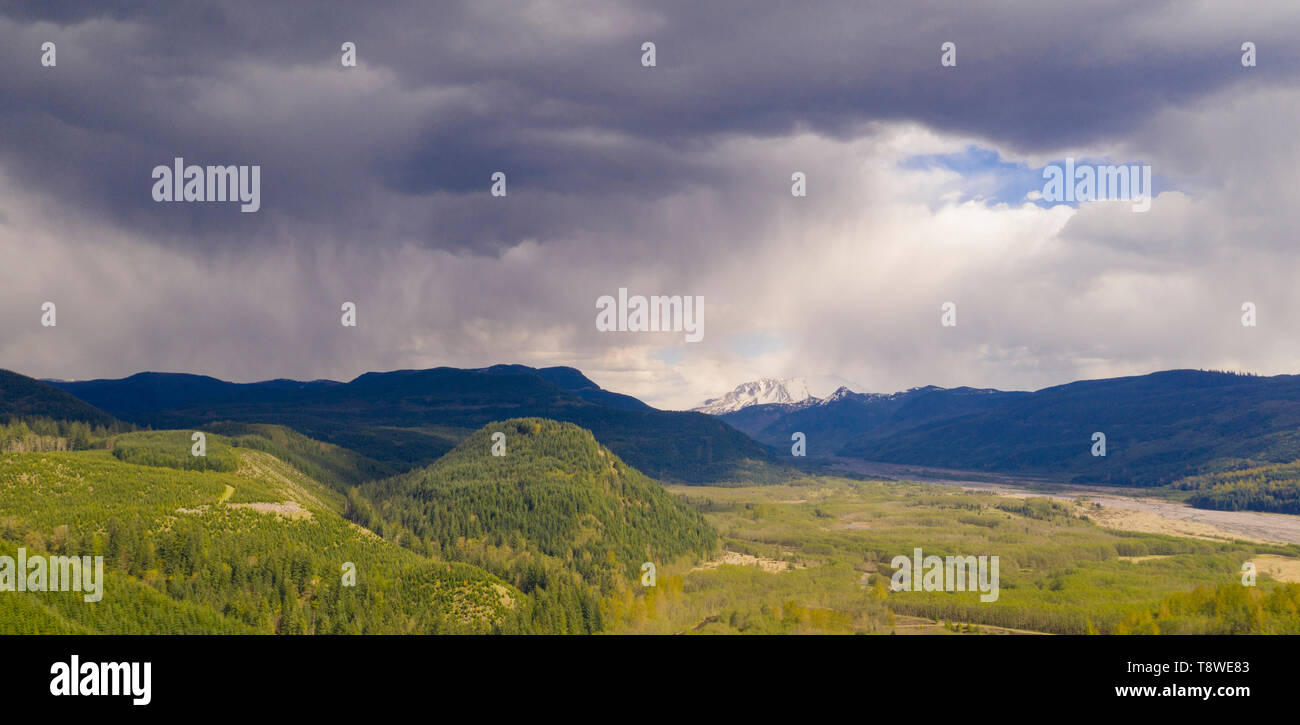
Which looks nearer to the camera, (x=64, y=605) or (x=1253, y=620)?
(x=64, y=605)

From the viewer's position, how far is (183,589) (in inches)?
7490
